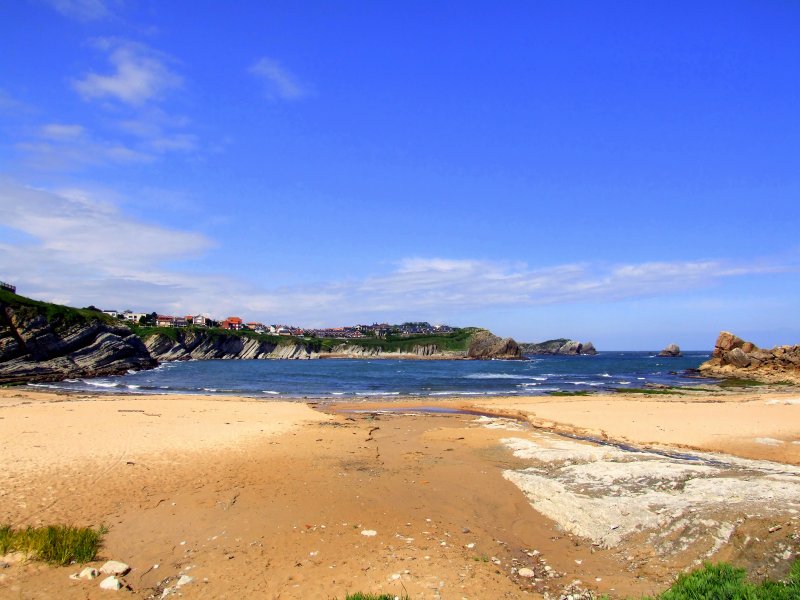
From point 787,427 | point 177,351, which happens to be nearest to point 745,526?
point 787,427

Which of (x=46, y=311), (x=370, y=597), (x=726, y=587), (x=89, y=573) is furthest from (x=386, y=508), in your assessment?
(x=46, y=311)

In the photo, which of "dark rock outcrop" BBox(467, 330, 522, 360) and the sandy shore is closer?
the sandy shore

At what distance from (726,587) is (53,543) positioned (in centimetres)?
1054

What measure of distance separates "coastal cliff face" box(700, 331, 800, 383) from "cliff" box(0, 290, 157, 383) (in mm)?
90281

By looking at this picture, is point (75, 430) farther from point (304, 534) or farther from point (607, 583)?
point (607, 583)

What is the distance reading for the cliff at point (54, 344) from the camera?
2290 inches

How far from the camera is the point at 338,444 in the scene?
18.8m

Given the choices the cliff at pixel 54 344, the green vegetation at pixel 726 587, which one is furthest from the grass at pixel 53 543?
the cliff at pixel 54 344

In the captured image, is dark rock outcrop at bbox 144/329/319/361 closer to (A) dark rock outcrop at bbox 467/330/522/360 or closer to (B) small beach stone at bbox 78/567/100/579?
(A) dark rock outcrop at bbox 467/330/522/360

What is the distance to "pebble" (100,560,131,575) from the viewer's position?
7.96 meters

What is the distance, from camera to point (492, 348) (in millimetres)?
184000

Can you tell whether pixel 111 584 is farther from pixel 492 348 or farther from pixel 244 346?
pixel 492 348

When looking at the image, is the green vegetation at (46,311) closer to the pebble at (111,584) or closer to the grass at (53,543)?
the grass at (53,543)

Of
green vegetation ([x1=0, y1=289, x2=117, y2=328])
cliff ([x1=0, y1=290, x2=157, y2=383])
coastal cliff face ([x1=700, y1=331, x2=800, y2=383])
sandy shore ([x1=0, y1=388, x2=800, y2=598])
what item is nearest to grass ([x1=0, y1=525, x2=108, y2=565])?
sandy shore ([x1=0, y1=388, x2=800, y2=598])
